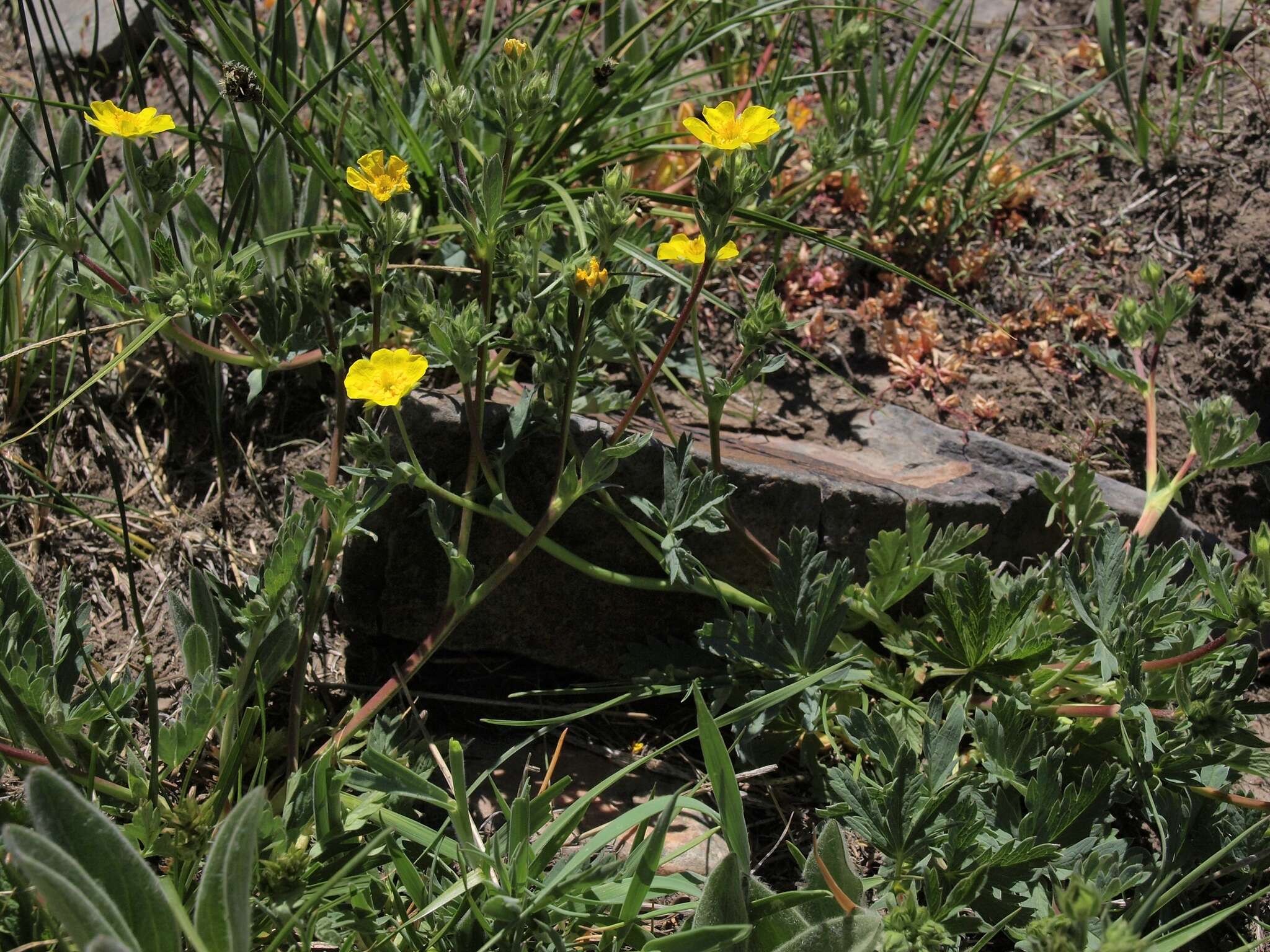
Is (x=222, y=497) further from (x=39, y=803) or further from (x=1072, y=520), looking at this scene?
(x=1072, y=520)

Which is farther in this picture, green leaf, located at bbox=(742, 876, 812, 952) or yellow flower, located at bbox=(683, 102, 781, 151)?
yellow flower, located at bbox=(683, 102, 781, 151)

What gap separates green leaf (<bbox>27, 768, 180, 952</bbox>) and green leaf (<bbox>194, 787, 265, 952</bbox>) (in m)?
0.07

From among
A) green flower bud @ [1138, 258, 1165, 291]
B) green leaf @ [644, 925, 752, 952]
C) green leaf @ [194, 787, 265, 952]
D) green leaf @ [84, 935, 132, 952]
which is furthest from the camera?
green flower bud @ [1138, 258, 1165, 291]

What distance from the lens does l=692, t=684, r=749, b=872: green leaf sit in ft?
5.98

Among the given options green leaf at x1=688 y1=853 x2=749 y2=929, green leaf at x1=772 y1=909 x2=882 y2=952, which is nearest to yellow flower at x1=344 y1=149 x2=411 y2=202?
green leaf at x1=688 y1=853 x2=749 y2=929

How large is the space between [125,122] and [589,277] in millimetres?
1031

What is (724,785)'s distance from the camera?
1.84m

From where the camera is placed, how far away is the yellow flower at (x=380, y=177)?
6.83 ft

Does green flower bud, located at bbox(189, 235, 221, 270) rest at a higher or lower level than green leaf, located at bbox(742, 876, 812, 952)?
higher

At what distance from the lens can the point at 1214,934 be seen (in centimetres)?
216

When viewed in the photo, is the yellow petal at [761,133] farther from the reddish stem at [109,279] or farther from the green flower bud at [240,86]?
the reddish stem at [109,279]

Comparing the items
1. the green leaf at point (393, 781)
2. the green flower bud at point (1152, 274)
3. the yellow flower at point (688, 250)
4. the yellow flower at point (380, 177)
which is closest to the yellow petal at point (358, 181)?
the yellow flower at point (380, 177)

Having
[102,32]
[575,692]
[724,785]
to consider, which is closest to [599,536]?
[575,692]

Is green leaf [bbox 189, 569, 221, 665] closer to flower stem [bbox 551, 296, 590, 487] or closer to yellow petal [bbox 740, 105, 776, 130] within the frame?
flower stem [bbox 551, 296, 590, 487]
